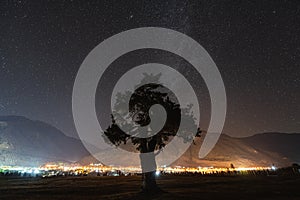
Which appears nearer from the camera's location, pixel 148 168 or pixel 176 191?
pixel 148 168

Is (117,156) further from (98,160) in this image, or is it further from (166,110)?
(166,110)

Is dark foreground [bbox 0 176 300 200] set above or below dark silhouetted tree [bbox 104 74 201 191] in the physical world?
below

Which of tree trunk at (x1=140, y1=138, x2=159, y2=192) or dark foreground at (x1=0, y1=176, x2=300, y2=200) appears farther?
tree trunk at (x1=140, y1=138, x2=159, y2=192)

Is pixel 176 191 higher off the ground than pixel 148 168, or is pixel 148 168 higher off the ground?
pixel 148 168

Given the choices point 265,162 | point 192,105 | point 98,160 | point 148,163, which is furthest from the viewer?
point 98,160

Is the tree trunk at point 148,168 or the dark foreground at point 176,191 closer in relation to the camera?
the dark foreground at point 176,191

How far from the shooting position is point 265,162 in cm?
16825

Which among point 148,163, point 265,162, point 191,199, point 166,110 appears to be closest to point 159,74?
point 166,110

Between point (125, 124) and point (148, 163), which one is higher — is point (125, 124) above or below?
above

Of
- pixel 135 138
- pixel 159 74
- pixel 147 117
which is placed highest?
pixel 159 74

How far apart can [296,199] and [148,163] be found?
1267 centimetres

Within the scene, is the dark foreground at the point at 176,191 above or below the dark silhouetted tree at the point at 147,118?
below

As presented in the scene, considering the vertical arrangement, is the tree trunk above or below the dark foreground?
above

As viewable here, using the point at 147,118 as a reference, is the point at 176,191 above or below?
below
